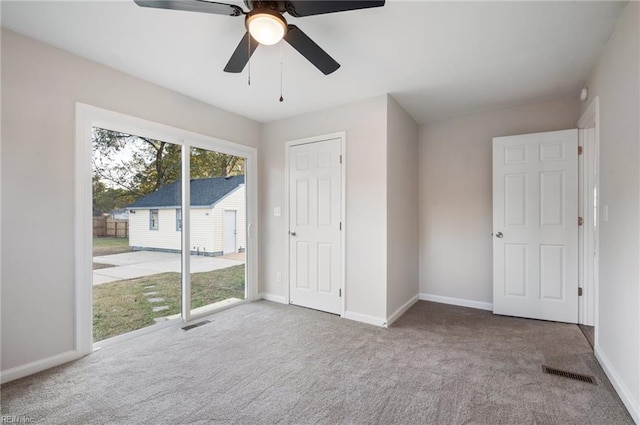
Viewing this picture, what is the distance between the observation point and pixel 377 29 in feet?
6.96

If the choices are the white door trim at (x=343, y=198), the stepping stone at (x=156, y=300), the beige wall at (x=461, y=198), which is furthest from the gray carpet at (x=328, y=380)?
the beige wall at (x=461, y=198)

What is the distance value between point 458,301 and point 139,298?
3777 mm

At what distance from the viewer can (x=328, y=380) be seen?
2.15 meters

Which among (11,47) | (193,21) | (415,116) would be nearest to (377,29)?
(193,21)

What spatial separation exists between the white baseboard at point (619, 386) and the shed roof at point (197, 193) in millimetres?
3811

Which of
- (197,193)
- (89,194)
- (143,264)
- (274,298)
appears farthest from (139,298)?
(274,298)

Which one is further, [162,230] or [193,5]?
[162,230]

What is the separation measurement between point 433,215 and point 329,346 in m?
2.41

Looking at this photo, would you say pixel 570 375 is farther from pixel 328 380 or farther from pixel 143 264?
pixel 143 264

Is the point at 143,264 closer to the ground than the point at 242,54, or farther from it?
closer to the ground

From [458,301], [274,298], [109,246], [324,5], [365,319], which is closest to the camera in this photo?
[324,5]

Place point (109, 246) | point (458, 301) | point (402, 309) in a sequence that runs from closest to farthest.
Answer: point (109, 246), point (402, 309), point (458, 301)

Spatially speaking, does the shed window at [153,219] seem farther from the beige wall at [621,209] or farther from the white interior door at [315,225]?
the beige wall at [621,209]

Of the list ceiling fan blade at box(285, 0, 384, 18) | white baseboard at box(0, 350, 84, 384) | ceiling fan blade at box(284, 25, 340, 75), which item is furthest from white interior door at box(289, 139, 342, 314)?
white baseboard at box(0, 350, 84, 384)
